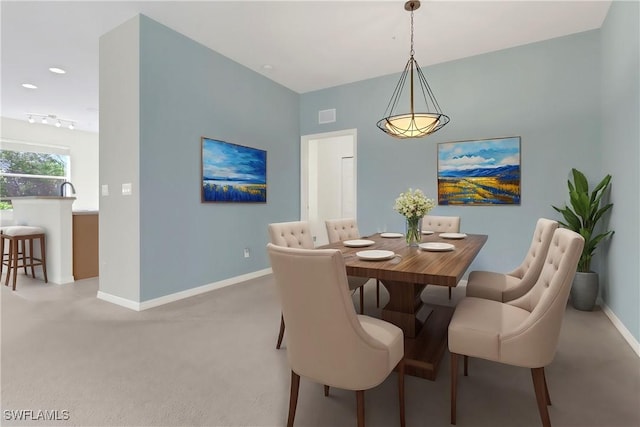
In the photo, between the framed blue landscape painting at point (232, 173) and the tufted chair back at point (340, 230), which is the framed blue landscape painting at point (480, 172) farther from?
the framed blue landscape painting at point (232, 173)

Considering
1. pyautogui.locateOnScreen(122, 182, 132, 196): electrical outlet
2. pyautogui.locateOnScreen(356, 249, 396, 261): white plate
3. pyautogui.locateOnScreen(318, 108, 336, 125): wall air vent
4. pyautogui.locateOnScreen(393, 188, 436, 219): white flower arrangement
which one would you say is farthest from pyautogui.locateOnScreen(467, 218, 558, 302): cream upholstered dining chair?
pyautogui.locateOnScreen(318, 108, 336, 125): wall air vent

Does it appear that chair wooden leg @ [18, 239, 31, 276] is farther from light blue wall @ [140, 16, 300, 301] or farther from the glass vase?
the glass vase

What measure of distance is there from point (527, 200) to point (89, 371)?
4.52 meters

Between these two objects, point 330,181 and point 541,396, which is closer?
point 541,396

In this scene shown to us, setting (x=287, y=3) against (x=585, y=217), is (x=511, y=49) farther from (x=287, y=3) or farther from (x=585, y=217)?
Result: (x=287, y=3)

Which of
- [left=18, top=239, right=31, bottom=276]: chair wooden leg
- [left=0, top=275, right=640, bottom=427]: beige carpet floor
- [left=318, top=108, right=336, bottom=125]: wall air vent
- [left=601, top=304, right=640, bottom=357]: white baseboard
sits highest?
[left=318, top=108, right=336, bottom=125]: wall air vent

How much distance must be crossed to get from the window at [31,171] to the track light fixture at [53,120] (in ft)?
2.02

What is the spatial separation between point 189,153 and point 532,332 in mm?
3528

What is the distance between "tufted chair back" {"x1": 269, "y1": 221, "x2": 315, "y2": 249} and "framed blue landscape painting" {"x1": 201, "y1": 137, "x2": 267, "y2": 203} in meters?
1.65

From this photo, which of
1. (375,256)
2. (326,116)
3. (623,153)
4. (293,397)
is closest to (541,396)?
(375,256)

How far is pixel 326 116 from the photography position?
204 inches

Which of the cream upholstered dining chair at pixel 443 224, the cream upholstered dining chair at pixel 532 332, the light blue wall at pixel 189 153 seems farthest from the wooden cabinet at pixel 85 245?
the cream upholstered dining chair at pixel 532 332

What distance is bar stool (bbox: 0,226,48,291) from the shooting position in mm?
3881

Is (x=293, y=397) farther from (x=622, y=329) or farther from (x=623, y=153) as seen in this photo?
(x=623, y=153)
